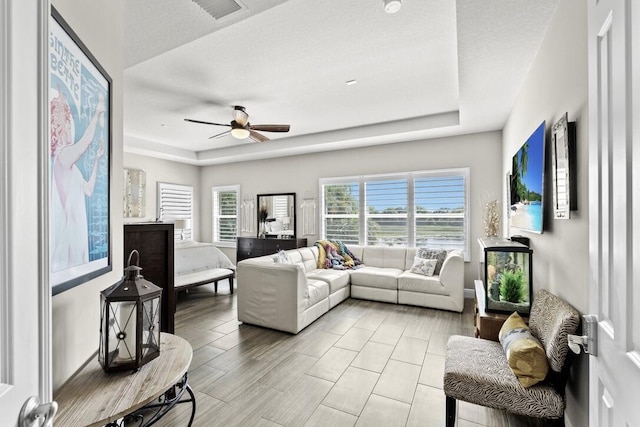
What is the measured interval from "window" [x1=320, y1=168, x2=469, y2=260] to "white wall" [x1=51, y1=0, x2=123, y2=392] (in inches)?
181

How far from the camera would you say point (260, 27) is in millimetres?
2342

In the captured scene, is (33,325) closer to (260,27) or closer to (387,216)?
(260,27)

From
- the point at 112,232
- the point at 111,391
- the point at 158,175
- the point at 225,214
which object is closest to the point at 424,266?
the point at 112,232

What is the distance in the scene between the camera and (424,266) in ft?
15.1

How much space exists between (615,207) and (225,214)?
747cm

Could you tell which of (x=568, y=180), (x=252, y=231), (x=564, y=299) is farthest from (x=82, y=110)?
(x=252, y=231)

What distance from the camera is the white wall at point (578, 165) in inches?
58.1

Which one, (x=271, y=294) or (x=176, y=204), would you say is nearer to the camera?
(x=271, y=294)

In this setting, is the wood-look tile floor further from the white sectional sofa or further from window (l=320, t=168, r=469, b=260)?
window (l=320, t=168, r=469, b=260)

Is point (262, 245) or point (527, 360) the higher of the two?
point (262, 245)

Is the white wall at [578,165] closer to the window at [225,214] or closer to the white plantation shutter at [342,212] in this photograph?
the white plantation shutter at [342,212]

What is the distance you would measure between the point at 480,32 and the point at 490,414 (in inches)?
107

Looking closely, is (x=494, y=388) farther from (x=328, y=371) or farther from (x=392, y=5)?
(x=392, y=5)

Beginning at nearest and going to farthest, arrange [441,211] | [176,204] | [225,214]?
[441,211]
[176,204]
[225,214]
